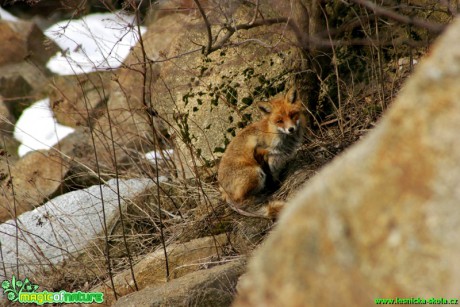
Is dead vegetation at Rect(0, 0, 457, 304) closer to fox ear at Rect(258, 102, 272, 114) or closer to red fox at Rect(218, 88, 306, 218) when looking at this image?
red fox at Rect(218, 88, 306, 218)

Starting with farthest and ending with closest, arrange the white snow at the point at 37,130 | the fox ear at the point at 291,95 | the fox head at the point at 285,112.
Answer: the white snow at the point at 37,130 → the fox ear at the point at 291,95 → the fox head at the point at 285,112

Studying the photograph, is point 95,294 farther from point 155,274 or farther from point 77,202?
point 77,202

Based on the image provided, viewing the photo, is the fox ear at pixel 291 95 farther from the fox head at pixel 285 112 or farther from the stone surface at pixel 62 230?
the stone surface at pixel 62 230

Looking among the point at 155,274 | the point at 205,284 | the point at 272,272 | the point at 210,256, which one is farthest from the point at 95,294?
the point at 272,272

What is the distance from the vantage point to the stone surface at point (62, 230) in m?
6.77

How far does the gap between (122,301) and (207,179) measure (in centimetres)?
262

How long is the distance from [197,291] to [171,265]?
134 cm

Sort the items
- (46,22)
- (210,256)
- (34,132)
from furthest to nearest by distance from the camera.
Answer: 1. (46,22)
2. (34,132)
3. (210,256)

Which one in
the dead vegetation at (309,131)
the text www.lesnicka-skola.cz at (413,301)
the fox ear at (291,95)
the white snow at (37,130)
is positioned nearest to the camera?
the text www.lesnicka-skola.cz at (413,301)

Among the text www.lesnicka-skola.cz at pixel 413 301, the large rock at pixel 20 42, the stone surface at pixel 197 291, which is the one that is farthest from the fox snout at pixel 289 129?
the large rock at pixel 20 42

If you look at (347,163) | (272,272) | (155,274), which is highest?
(347,163)

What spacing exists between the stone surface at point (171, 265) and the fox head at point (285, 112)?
1351 mm

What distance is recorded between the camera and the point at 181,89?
8250 millimetres

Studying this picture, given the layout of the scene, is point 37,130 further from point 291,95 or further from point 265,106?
point 291,95
